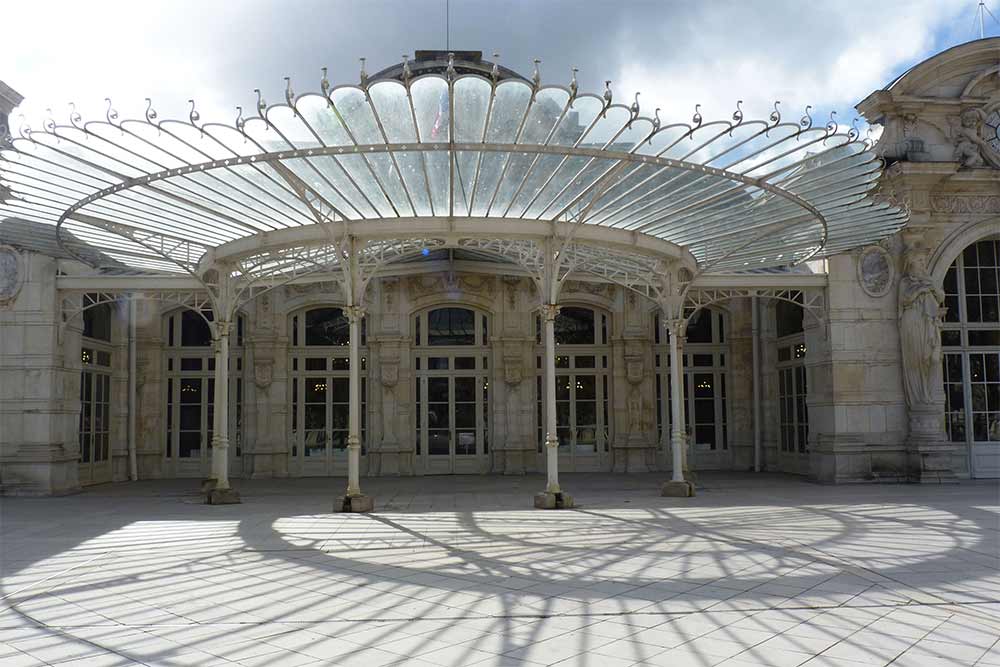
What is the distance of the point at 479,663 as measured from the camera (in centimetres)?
457

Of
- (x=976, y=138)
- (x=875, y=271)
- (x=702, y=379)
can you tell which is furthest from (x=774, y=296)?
(x=976, y=138)

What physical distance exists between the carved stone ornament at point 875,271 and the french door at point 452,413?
7.71 meters

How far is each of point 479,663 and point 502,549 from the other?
11.5 ft

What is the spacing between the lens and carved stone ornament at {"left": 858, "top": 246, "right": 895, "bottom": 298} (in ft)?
50.5

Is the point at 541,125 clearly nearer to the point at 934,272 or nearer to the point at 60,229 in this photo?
the point at 60,229

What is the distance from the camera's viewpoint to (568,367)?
1830cm

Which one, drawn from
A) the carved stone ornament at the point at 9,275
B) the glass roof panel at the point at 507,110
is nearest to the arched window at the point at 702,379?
the glass roof panel at the point at 507,110

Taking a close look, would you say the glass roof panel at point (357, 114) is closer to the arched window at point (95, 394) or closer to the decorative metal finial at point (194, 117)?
the decorative metal finial at point (194, 117)

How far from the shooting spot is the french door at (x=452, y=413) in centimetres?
1775

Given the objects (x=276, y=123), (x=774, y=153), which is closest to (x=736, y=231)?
(x=774, y=153)

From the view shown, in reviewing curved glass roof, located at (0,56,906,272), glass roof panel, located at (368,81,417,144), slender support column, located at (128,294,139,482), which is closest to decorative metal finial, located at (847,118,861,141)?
curved glass roof, located at (0,56,906,272)

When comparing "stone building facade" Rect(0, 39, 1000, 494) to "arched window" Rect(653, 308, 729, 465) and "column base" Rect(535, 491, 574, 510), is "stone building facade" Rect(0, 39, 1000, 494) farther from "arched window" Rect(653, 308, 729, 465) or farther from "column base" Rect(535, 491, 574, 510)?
"column base" Rect(535, 491, 574, 510)

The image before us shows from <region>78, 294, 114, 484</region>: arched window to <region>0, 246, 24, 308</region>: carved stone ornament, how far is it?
1128 millimetres

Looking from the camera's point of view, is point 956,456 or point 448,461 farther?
point 448,461
